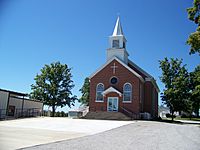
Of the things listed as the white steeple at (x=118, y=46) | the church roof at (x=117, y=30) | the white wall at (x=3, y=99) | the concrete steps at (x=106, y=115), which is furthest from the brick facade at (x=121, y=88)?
the white wall at (x=3, y=99)

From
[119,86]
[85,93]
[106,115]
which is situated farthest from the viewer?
[85,93]

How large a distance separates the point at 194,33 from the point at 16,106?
23484mm

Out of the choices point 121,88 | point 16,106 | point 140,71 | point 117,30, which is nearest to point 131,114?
point 121,88

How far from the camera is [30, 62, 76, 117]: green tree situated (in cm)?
4822

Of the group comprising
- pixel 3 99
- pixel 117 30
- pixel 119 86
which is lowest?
pixel 3 99

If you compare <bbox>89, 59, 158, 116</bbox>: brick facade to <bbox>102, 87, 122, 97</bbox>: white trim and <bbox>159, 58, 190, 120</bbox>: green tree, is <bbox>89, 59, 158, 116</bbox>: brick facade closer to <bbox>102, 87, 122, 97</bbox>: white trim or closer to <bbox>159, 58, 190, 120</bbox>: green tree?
<bbox>102, 87, 122, 97</bbox>: white trim

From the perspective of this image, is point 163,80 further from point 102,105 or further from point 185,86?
point 102,105

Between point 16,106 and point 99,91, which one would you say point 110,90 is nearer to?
point 99,91

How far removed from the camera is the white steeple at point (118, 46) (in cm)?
3538

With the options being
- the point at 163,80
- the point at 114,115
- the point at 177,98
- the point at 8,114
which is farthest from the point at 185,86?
the point at 8,114

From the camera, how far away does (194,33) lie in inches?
715

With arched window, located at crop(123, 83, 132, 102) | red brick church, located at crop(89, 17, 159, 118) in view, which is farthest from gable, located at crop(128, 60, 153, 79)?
arched window, located at crop(123, 83, 132, 102)

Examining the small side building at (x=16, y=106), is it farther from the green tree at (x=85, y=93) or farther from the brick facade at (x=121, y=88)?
the green tree at (x=85, y=93)

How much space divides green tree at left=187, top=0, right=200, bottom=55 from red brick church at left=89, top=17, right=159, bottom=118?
45.5 ft
